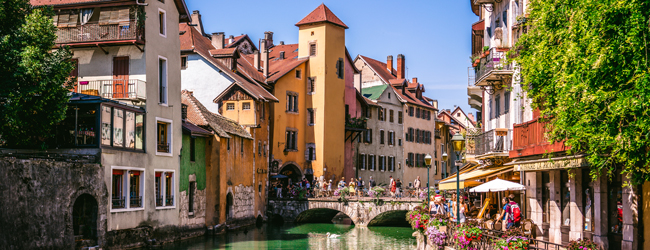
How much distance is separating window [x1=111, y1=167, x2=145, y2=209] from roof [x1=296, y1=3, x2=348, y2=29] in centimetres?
3028

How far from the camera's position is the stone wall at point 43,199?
73.8ft

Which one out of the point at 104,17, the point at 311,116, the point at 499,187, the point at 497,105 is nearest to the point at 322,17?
the point at 311,116

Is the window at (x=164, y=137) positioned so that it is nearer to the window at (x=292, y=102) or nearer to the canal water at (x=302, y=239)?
the canal water at (x=302, y=239)

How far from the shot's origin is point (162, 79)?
113 feet

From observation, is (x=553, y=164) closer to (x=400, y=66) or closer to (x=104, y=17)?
(x=104, y=17)

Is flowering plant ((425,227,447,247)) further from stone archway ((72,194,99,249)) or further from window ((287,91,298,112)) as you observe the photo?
window ((287,91,298,112))

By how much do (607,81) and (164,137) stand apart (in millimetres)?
24888

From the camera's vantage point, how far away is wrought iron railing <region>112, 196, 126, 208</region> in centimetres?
2981

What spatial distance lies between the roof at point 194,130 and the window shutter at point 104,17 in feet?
23.3

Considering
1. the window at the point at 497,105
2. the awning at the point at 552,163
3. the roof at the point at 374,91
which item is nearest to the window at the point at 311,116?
the roof at the point at 374,91

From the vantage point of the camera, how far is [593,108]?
14.1 m

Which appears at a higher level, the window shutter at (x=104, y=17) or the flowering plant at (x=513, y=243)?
the window shutter at (x=104, y=17)

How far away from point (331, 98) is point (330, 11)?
769cm

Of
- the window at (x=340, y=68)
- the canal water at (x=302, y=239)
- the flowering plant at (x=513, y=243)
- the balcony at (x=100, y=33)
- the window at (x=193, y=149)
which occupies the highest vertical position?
the window at (x=340, y=68)
